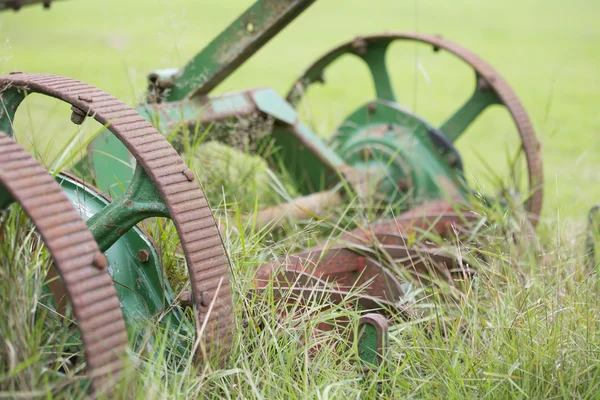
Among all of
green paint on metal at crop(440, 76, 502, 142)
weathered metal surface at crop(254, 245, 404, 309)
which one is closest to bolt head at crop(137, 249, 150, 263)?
weathered metal surface at crop(254, 245, 404, 309)

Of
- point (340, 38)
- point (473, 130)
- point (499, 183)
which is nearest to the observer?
point (499, 183)

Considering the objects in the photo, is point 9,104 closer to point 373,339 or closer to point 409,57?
point 373,339

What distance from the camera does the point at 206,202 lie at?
57.8 inches

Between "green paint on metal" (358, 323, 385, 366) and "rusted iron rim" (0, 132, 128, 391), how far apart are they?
0.59 m

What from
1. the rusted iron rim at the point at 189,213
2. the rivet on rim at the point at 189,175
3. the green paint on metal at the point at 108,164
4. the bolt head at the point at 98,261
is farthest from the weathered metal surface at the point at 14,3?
the bolt head at the point at 98,261

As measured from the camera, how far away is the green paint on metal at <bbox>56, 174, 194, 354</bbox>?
162 centimetres

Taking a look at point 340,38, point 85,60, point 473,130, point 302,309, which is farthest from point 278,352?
point 340,38

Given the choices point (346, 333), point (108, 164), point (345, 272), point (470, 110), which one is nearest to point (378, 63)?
point (470, 110)

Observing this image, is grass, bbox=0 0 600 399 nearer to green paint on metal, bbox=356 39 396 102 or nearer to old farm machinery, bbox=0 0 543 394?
old farm machinery, bbox=0 0 543 394

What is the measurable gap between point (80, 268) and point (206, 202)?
312mm

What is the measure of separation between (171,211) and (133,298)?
323 millimetres

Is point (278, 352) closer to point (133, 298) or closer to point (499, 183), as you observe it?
point (133, 298)

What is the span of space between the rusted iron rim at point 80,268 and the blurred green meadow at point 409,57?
223 centimetres

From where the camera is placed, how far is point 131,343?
56.3 inches
